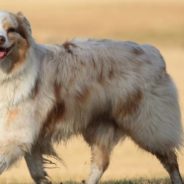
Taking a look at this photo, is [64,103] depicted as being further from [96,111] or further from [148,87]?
[148,87]

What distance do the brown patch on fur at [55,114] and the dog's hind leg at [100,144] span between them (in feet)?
2.75

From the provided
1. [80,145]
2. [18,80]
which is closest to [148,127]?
[18,80]

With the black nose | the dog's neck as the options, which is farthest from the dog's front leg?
the black nose

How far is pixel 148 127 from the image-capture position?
9773 millimetres

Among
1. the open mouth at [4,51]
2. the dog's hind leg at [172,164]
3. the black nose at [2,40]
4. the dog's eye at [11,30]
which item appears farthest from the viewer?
the dog's hind leg at [172,164]

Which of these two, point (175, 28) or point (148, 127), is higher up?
point (148, 127)

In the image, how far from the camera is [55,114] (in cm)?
891

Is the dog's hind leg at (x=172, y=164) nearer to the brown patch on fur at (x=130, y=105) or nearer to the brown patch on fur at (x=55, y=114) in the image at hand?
the brown patch on fur at (x=130, y=105)

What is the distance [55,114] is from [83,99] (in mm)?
418

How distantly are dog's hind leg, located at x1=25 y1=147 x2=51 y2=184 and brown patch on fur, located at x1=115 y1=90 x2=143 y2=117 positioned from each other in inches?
42.1

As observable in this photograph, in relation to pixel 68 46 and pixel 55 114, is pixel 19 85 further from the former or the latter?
pixel 68 46

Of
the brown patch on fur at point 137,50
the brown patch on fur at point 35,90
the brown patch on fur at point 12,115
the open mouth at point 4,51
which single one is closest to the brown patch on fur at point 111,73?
the brown patch on fur at point 137,50

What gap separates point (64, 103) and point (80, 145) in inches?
339

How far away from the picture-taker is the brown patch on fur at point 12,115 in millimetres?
8516
